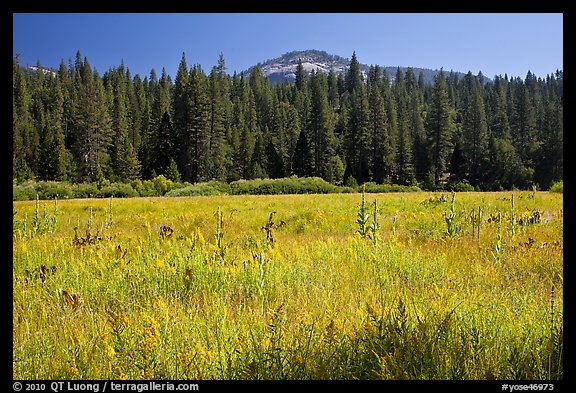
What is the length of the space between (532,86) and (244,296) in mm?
144983

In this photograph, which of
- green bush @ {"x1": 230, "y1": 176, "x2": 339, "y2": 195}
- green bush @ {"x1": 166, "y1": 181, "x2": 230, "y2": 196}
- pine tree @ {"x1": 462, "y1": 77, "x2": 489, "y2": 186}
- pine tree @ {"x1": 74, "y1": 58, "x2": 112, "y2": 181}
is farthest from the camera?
pine tree @ {"x1": 462, "y1": 77, "x2": 489, "y2": 186}

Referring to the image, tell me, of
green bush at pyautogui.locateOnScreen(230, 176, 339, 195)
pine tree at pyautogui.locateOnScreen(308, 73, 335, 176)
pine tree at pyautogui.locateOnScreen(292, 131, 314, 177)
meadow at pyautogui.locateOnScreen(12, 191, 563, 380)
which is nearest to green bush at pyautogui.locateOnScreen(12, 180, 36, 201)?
meadow at pyautogui.locateOnScreen(12, 191, 563, 380)

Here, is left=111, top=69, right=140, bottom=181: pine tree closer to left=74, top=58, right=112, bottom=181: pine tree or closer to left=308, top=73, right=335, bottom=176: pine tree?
left=74, top=58, right=112, bottom=181: pine tree

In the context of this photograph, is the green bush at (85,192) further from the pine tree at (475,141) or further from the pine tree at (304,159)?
the pine tree at (475,141)

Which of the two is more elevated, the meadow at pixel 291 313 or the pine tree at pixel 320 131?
the pine tree at pixel 320 131

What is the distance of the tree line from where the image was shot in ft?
185

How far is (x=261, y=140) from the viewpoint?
67062mm

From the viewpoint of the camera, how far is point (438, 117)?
2751 inches

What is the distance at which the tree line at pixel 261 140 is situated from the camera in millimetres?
56281

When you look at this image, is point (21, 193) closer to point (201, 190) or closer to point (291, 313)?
point (291, 313)

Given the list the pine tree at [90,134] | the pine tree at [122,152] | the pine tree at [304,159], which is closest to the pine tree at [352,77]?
the pine tree at [304,159]
